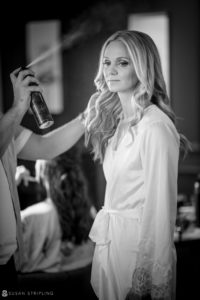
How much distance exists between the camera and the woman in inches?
52.2

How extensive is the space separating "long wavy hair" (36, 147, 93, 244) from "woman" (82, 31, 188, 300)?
747 millimetres

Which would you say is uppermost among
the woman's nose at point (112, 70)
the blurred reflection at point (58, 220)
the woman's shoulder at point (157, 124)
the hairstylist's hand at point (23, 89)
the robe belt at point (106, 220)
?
the woman's nose at point (112, 70)

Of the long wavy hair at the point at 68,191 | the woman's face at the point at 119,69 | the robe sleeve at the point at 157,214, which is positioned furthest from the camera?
the long wavy hair at the point at 68,191

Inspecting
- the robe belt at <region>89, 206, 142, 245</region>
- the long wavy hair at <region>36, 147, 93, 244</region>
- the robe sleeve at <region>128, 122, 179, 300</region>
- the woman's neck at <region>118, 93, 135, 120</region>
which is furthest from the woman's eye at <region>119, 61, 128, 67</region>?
the long wavy hair at <region>36, 147, 93, 244</region>

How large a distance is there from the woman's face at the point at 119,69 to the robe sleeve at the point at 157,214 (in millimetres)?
193

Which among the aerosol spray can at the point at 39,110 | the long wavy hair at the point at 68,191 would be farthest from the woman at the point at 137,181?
the long wavy hair at the point at 68,191

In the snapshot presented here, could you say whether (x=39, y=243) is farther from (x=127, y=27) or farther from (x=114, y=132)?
(x=127, y=27)

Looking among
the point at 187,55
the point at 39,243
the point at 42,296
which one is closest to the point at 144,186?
the point at 42,296

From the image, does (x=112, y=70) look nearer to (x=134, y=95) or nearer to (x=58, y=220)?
(x=134, y=95)

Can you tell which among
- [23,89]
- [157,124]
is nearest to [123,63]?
[157,124]

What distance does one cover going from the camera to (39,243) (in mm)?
2299

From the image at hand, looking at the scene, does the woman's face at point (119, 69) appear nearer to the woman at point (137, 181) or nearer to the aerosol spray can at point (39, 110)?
the woman at point (137, 181)

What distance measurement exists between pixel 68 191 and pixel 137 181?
986 millimetres

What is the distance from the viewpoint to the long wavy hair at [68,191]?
2.27 meters
